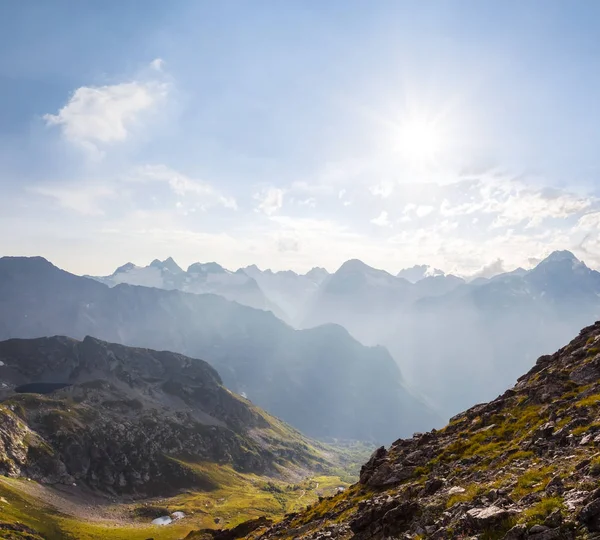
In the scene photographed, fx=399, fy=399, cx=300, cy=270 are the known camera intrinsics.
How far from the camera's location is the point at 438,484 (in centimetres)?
4000

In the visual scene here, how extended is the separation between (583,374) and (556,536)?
46.6m

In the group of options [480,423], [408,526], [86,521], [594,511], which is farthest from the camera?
[86,521]

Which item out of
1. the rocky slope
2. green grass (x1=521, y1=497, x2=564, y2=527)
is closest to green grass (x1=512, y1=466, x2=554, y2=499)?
the rocky slope

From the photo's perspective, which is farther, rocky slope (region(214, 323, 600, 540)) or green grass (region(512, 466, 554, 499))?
green grass (region(512, 466, 554, 499))

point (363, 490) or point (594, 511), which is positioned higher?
point (594, 511)

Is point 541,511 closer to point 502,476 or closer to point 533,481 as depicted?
point 533,481

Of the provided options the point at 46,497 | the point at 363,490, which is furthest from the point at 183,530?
the point at 363,490

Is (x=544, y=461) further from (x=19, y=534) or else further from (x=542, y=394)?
(x=19, y=534)

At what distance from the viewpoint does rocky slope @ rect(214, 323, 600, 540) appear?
2242cm

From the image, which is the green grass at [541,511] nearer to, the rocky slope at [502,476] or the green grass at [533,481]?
the rocky slope at [502,476]

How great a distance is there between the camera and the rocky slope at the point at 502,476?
22.4 m

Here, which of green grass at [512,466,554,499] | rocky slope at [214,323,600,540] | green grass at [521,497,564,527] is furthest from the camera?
green grass at [512,466,554,499]

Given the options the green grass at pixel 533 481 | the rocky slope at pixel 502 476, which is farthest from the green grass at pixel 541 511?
the green grass at pixel 533 481

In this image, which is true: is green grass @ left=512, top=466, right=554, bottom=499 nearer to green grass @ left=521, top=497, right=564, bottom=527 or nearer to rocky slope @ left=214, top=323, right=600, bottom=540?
rocky slope @ left=214, top=323, right=600, bottom=540
